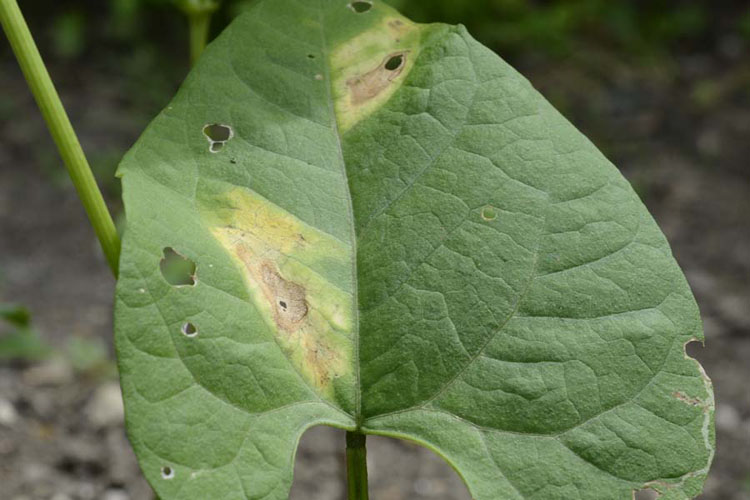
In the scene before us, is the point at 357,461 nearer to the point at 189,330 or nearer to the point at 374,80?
the point at 189,330

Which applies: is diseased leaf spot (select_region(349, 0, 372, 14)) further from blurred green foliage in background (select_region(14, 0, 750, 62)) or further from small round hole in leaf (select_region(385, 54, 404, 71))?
blurred green foliage in background (select_region(14, 0, 750, 62))

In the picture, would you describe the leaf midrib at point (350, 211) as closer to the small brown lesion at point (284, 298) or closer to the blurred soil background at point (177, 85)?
the small brown lesion at point (284, 298)

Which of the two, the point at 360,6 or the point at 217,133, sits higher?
the point at 360,6

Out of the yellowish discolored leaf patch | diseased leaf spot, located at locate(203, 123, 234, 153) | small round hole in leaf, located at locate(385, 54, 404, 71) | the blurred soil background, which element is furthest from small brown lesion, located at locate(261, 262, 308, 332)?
the blurred soil background

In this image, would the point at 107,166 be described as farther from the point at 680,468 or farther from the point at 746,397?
the point at 680,468

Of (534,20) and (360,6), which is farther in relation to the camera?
(534,20)

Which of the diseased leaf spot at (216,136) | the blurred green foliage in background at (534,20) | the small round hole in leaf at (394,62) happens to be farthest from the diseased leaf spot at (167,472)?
the blurred green foliage in background at (534,20)

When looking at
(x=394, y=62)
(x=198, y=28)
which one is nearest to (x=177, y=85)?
(x=198, y=28)
